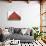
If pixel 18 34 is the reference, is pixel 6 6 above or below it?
above

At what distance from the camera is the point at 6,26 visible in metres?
4.11

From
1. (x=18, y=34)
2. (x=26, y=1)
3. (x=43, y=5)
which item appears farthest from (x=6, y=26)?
(x=43, y=5)

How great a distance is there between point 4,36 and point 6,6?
1.24 m

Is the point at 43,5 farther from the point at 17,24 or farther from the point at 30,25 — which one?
the point at 17,24

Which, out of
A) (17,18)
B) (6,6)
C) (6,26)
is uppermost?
(6,6)

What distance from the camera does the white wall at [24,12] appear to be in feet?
13.9

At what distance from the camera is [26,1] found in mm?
4305

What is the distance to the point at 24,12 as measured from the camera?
430cm

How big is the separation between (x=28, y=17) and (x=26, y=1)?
614 millimetres

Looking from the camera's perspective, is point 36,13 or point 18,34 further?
point 36,13

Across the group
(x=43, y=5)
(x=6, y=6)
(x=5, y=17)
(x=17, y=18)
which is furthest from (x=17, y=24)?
(x=43, y=5)

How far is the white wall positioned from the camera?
4.25 meters

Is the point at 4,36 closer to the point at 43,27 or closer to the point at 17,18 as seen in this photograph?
the point at 17,18

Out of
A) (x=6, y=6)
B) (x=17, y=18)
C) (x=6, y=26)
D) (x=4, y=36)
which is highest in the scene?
(x=6, y=6)
